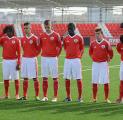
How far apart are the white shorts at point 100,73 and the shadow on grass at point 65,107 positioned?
0.63 meters

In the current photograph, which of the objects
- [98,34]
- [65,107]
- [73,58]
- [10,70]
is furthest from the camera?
[10,70]

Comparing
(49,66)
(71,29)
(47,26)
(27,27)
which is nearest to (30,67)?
(49,66)

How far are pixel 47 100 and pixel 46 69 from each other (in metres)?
0.81

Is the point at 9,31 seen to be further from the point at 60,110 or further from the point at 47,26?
the point at 60,110

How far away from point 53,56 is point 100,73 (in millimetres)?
1329

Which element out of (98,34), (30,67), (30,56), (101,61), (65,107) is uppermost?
(98,34)

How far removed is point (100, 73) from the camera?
38.9 feet

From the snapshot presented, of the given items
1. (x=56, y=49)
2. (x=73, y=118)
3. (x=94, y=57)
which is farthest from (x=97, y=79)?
(x=73, y=118)

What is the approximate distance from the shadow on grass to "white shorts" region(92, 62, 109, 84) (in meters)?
0.63

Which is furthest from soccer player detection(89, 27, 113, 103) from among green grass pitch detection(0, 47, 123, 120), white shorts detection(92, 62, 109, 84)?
green grass pitch detection(0, 47, 123, 120)

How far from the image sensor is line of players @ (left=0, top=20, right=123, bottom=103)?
11891 mm

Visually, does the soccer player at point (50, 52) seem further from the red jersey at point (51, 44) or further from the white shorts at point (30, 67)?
the white shorts at point (30, 67)

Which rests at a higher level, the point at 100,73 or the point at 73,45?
the point at 73,45

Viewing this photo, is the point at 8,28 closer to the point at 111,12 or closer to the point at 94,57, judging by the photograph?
the point at 94,57
